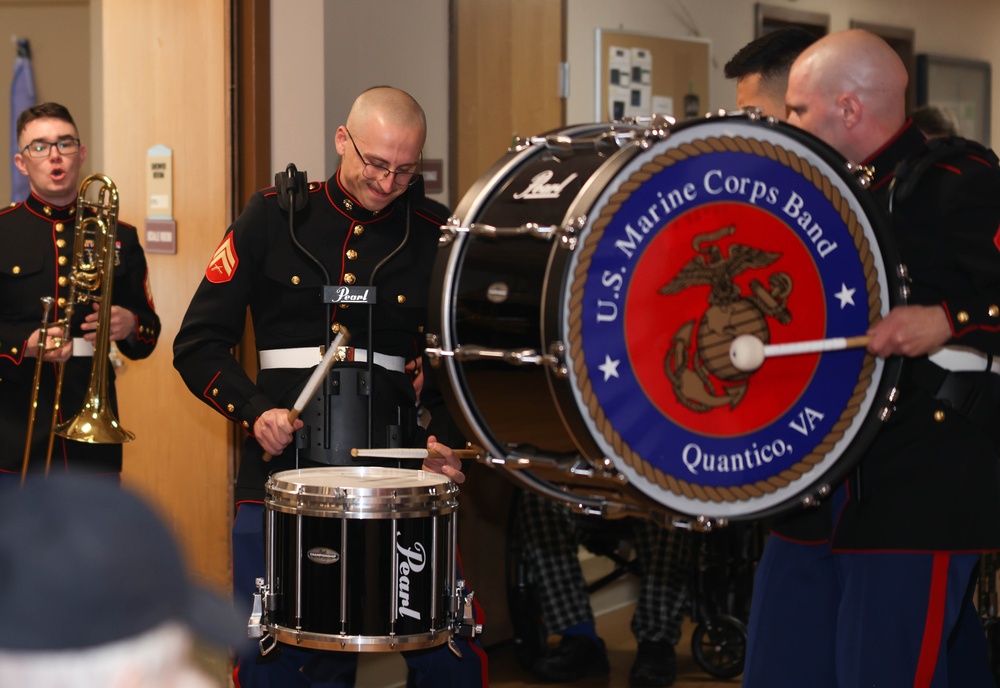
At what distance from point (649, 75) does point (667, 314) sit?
3845mm

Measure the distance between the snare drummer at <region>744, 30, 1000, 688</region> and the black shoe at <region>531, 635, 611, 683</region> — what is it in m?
2.04

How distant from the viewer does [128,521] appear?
67 cm

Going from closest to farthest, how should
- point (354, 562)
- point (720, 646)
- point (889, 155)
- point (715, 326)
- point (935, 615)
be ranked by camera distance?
point (715, 326) < point (935, 615) < point (889, 155) < point (354, 562) < point (720, 646)

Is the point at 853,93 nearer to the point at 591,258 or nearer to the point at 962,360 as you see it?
the point at 962,360

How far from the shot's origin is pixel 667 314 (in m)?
1.93

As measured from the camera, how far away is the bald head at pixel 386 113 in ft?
9.00

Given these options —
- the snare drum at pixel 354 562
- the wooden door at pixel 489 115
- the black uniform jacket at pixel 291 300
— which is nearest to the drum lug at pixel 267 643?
the snare drum at pixel 354 562

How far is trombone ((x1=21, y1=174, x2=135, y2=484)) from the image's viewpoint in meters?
3.55

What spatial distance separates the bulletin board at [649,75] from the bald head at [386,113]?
8.48 feet

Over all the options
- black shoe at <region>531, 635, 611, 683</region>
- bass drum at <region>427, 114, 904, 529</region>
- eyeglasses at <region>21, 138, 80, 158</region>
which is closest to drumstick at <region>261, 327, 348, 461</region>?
bass drum at <region>427, 114, 904, 529</region>

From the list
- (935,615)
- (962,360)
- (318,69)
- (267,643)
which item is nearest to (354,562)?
(267,643)

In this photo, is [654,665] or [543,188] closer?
[543,188]

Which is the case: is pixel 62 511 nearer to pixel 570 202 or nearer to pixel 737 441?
pixel 570 202

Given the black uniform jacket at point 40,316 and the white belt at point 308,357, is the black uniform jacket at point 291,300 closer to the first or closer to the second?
the white belt at point 308,357
